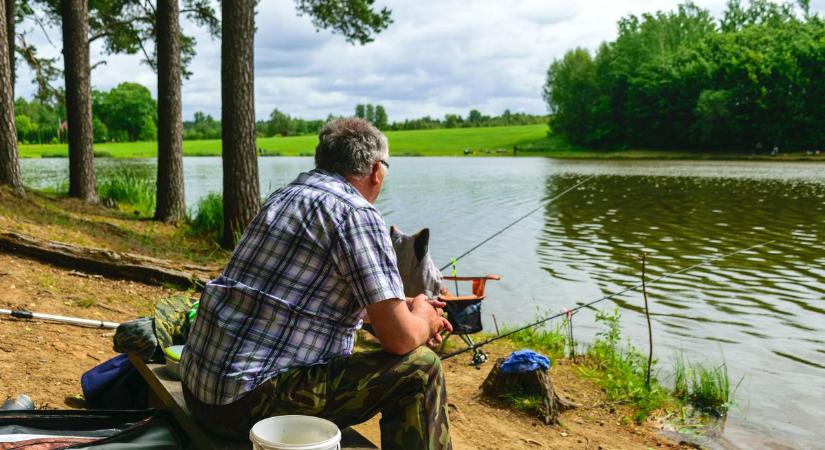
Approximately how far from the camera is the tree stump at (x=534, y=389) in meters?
4.53

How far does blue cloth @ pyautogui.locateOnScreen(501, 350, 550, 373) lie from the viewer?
15.2ft

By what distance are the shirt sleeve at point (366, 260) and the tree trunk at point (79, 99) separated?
36.1 feet

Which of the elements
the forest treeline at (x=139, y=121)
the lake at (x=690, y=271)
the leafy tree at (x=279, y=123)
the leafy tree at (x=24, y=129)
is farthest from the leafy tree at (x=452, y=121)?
the lake at (x=690, y=271)

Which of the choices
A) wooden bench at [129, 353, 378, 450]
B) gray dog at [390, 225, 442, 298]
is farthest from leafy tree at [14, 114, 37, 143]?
wooden bench at [129, 353, 378, 450]

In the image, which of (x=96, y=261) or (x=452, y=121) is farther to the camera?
(x=452, y=121)

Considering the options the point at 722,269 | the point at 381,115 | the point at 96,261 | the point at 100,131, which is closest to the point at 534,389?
the point at 96,261

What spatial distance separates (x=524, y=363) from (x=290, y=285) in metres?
2.73

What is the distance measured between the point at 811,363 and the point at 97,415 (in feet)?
17.8

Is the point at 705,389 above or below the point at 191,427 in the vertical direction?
below

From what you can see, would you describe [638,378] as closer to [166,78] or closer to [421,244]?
[421,244]

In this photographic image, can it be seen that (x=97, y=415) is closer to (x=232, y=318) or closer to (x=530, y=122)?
(x=232, y=318)

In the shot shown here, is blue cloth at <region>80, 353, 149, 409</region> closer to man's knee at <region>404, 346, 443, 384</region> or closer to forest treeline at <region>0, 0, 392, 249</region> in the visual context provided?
man's knee at <region>404, 346, 443, 384</region>

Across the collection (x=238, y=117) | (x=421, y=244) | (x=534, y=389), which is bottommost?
(x=534, y=389)

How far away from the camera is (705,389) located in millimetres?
5125
